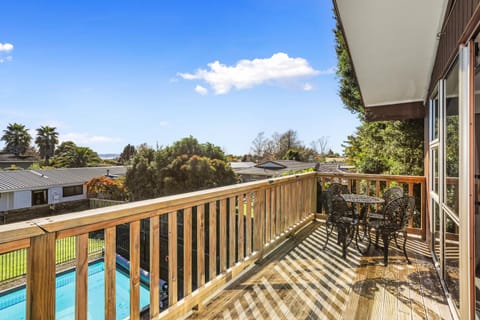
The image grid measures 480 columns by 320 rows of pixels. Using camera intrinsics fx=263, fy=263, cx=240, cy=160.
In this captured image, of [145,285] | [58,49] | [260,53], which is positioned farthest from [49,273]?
[58,49]

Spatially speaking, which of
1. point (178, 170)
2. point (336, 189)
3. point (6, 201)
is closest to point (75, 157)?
point (6, 201)

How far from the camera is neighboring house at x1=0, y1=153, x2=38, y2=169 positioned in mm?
17031

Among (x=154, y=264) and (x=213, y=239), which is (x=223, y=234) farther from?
(x=154, y=264)

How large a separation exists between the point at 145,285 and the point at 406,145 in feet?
22.6

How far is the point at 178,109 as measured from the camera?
25406 mm

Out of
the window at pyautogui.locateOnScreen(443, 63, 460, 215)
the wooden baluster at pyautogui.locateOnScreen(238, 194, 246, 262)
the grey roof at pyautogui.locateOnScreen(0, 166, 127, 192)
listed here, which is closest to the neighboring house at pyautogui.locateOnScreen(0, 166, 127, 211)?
the grey roof at pyautogui.locateOnScreen(0, 166, 127, 192)

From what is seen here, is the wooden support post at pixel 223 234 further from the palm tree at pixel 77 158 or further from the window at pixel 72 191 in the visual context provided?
the palm tree at pixel 77 158

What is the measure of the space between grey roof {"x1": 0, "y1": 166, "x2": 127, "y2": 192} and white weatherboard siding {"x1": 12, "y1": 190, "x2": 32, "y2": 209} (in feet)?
1.10

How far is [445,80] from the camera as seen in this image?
7.88 ft

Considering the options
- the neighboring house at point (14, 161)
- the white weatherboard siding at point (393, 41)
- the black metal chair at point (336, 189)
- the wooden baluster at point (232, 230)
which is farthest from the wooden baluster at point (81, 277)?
the neighboring house at point (14, 161)

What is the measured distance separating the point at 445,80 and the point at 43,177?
75.4ft

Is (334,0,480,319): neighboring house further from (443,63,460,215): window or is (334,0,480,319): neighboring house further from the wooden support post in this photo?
the wooden support post

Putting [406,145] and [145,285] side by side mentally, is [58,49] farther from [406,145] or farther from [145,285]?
[406,145]

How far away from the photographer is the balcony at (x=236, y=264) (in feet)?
3.71
